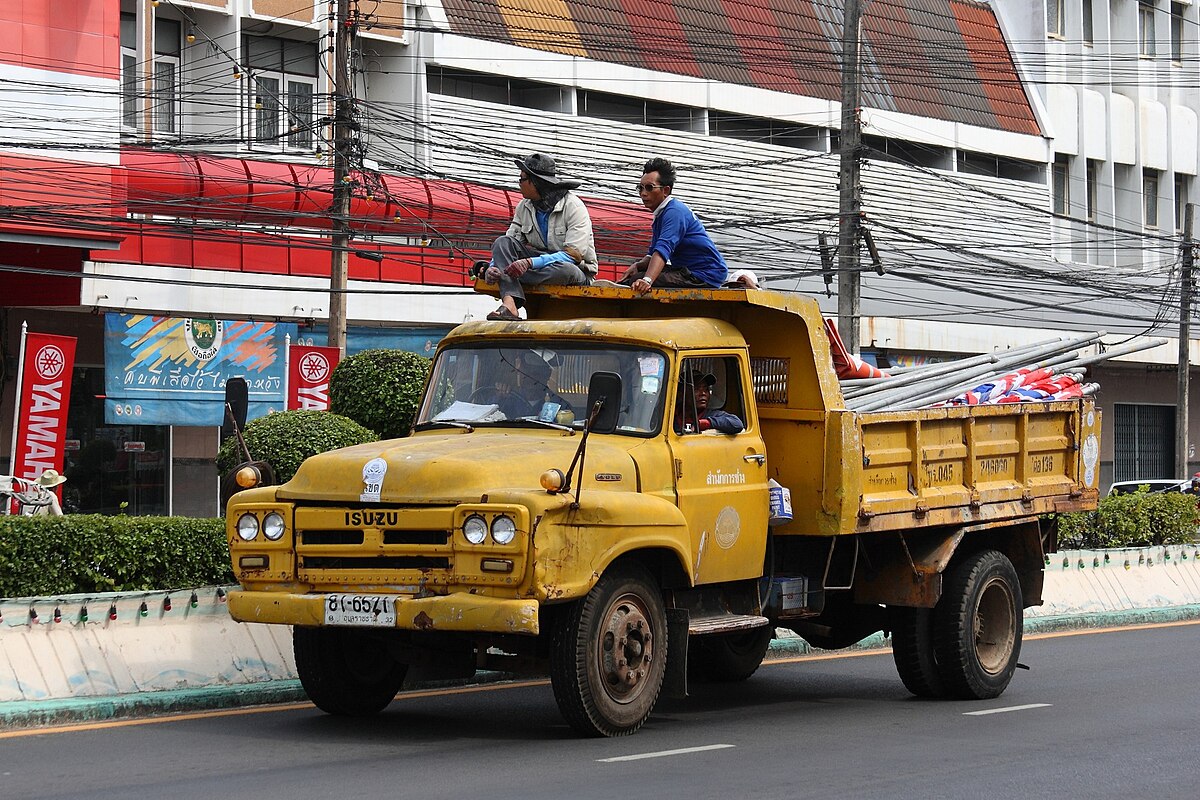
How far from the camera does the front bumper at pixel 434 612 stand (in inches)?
340

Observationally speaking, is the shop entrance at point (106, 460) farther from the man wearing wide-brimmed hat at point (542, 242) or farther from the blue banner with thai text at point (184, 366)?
the man wearing wide-brimmed hat at point (542, 242)

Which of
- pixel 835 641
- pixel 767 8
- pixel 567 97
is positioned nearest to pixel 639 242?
pixel 567 97

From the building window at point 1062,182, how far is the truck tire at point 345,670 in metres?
40.0

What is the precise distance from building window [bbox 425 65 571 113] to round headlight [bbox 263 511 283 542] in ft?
78.3

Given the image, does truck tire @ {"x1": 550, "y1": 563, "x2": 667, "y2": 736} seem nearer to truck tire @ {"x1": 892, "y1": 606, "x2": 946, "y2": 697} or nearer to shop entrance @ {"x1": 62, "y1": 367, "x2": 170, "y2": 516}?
truck tire @ {"x1": 892, "y1": 606, "x2": 946, "y2": 697}

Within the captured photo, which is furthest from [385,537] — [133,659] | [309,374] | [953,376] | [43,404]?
[309,374]

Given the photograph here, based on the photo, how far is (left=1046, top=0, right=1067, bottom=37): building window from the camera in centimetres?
4688

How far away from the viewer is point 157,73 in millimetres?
29328

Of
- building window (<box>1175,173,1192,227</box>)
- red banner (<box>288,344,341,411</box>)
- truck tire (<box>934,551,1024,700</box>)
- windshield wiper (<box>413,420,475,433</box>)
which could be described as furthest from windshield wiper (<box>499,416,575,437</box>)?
building window (<box>1175,173,1192,227</box>)

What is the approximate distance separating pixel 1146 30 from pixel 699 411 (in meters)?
44.5

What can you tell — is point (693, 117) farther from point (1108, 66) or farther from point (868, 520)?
point (868, 520)

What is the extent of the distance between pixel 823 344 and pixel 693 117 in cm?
2762

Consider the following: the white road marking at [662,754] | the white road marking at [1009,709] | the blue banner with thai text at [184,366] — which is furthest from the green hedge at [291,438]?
the blue banner with thai text at [184,366]

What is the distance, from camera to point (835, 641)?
500 inches
